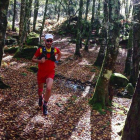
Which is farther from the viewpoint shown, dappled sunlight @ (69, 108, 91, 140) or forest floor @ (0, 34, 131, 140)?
dappled sunlight @ (69, 108, 91, 140)

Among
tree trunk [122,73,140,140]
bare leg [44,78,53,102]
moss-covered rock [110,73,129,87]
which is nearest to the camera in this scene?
tree trunk [122,73,140,140]

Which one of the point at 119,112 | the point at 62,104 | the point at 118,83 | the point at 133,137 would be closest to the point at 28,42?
the point at 118,83

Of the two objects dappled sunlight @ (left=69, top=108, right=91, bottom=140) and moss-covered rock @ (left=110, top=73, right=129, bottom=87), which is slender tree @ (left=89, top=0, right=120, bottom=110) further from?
moss-covered rock @ (left=110, top=73, right=129, bottom=87)

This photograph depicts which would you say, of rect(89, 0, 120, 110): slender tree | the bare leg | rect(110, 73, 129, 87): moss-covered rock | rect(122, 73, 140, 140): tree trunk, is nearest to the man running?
the bare leg

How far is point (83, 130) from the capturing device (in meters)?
6.78

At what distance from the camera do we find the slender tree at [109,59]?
7.96 metres

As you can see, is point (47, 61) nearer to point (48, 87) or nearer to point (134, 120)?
point (48, 87)

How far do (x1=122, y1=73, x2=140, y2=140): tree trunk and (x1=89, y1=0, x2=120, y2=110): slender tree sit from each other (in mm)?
4198

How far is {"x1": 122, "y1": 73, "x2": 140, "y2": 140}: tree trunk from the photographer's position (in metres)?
4.30

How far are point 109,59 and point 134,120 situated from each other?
4.43m

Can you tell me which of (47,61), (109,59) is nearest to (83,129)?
(47,61)

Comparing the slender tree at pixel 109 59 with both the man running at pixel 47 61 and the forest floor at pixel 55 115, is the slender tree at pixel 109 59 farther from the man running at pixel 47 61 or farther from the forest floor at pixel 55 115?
the man running at pixel 47 61

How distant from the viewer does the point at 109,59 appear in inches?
334

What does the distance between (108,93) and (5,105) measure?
5338 millimetres
